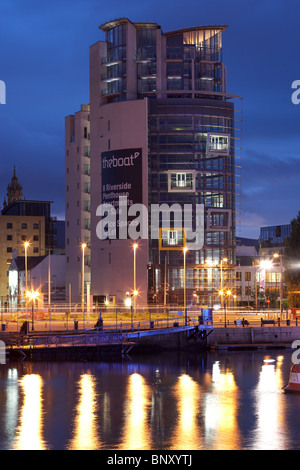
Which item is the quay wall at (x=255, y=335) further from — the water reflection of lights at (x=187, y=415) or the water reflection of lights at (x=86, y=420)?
the water reflection of lights at (x=86, y=420)

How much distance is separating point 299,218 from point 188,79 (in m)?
32.5

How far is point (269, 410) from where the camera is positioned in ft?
130

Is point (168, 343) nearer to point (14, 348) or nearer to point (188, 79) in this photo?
point (14, 348)

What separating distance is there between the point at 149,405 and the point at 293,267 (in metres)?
59.6

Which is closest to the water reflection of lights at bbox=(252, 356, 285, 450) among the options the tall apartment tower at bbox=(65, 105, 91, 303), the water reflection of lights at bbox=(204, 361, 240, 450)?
the water reflection of lights at bbox=(204, 361, 240, 450)

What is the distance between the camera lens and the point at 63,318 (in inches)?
3302

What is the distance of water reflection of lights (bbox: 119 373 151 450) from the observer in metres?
31.7

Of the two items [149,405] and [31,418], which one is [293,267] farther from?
[31,418]

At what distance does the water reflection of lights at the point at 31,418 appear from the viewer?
31562 mm

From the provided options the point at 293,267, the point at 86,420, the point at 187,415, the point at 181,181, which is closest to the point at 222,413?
the point at 187,415

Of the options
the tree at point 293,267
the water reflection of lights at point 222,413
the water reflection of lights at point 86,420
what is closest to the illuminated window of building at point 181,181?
the tree at point 293,267

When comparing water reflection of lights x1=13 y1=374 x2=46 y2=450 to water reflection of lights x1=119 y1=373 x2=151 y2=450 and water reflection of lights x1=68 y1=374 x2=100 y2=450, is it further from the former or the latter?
water reflection of lights x1=119 y1=373 x2=151 y2=450

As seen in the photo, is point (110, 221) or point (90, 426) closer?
point (90, 426)
